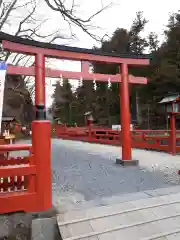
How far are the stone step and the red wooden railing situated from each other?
7.61 metres

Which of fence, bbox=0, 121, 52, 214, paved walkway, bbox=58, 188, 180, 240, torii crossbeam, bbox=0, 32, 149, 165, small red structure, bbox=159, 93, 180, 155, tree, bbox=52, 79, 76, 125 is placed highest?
tree, bbox=52, 79, 76, 125

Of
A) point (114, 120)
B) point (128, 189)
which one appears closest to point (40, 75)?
point (128, 189)

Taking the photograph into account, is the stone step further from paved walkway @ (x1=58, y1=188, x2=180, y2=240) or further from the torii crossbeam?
the torii crossbeam

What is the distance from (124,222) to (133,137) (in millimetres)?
10265

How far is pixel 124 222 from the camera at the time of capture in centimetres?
396

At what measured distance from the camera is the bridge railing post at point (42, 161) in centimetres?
395

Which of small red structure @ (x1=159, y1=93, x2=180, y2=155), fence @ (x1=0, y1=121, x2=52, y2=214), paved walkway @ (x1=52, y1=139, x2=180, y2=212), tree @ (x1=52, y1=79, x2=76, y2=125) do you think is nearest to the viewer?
fence @ (x1=0, y1=121, x2=52, y2=214)

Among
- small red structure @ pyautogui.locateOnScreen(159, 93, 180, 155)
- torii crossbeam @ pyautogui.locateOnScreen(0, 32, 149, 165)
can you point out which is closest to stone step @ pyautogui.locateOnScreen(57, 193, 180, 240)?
torii crossbeam @ pyautogui.locateOnScreen(0, 32, 149, 165)

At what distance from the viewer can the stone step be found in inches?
145

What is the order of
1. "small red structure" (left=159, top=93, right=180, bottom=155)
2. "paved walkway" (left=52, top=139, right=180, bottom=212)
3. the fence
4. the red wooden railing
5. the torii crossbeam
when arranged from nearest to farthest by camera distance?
the fence
"paved walkway" (left=52, top=139, right=180, bottom=212)
the torii crossbeam
"small red structure" (left=159, top=93, right=180, bottom=155)
the red wooden railing

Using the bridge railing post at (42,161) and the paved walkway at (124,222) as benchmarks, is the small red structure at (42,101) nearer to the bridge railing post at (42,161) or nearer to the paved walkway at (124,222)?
the bridge railing post at (42,161)

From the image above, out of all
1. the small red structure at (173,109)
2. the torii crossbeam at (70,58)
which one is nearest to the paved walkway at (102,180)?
the torii crossbeam at (70,58)

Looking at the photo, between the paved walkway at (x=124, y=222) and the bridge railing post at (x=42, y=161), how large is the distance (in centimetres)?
38

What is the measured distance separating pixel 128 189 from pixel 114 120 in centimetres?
3065
